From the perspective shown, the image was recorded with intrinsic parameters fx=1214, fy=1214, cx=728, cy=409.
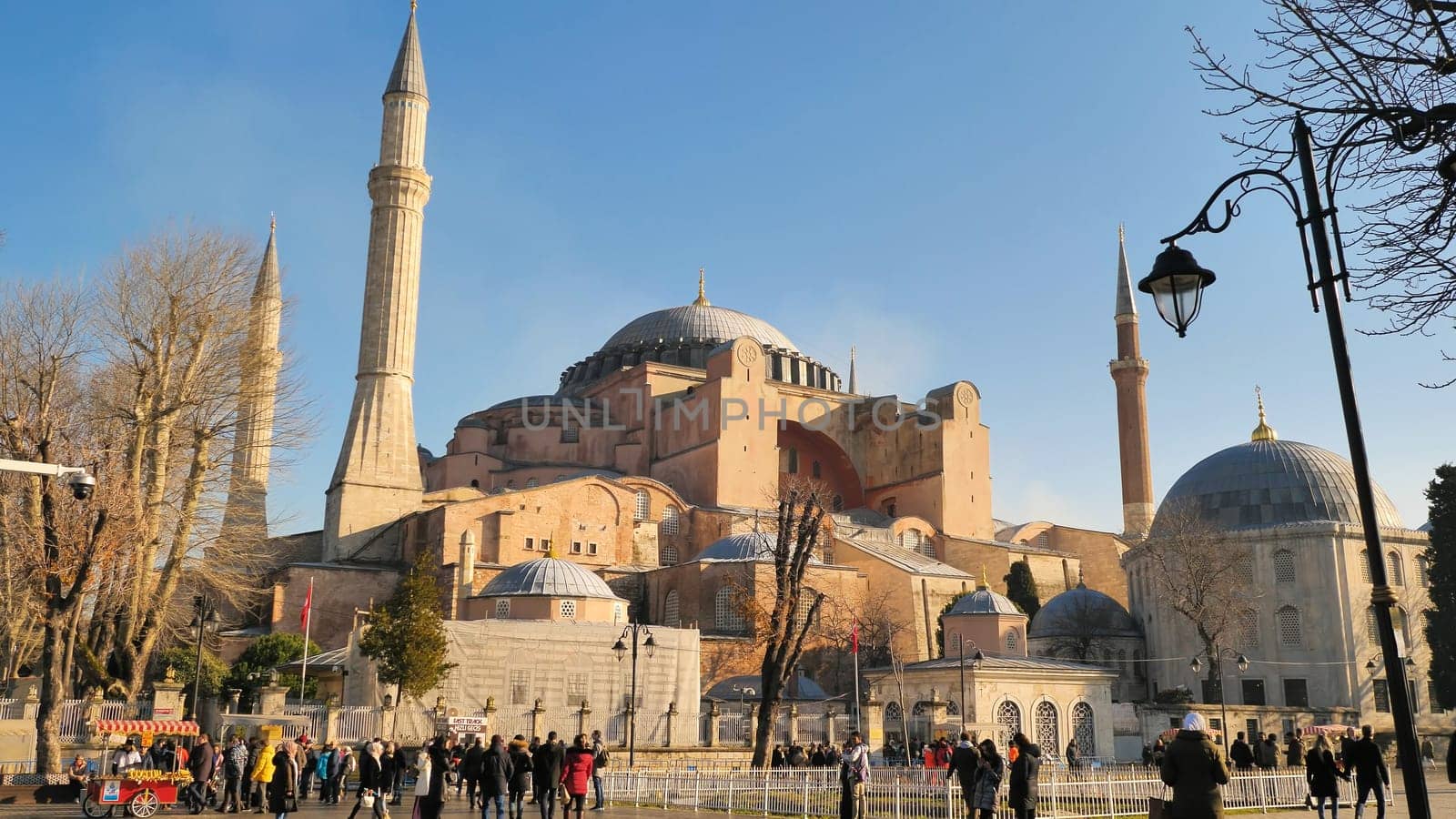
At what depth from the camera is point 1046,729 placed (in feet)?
84.1

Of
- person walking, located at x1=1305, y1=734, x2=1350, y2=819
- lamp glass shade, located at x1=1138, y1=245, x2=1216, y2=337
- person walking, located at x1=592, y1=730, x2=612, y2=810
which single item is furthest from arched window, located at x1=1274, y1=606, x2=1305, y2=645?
lamp glass shade, located at x1=1138, y1=245, x2=1216, y2=337

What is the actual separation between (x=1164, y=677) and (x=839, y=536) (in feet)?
34.0

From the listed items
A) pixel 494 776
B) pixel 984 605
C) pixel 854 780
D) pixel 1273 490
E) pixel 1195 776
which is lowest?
pixel 854 780

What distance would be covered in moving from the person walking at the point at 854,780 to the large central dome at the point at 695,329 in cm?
3790

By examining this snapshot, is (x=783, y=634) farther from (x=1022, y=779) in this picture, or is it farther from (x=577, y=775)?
(x=1022, y=779)

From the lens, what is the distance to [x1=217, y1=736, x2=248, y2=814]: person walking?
545 inches

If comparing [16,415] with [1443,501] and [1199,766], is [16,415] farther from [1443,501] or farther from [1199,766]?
[1443,501]

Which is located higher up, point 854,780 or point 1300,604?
point 1300,604

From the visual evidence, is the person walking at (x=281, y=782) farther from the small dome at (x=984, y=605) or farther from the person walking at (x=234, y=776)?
the small dome at (x=984, y=605)

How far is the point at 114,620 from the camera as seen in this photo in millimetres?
21984

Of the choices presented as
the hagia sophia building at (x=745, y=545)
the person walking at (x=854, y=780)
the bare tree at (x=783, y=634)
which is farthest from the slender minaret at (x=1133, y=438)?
the person walking at (x=854, y=780)

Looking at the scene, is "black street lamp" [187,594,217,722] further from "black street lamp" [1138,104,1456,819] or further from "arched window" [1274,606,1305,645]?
"arched window" [1274,606,1305,645]

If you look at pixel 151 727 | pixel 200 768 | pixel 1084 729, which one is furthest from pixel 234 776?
pixel 1084 729

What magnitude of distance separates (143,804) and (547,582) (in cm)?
1587
